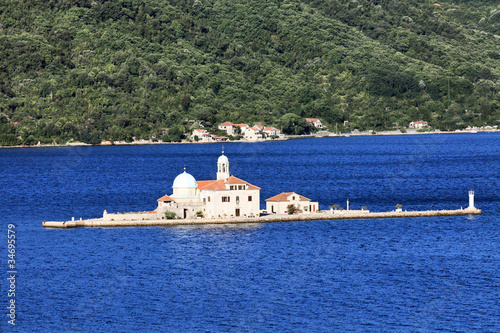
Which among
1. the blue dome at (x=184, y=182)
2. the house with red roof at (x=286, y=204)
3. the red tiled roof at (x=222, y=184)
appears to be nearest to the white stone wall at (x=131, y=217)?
the blue dome at (x=184, y=182)

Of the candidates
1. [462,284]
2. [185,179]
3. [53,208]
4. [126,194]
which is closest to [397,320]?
[462,284]

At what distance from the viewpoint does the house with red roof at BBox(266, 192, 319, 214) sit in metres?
98.5

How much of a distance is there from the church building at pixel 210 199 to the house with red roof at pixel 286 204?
443 cm

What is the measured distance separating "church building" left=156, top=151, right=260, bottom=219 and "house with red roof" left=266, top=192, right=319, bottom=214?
14.5 feet

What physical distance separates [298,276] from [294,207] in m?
26.2

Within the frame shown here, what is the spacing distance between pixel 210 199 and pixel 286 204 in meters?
10.1

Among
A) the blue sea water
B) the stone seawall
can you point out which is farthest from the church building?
the blue sea water

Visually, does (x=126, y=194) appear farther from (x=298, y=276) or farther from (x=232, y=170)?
(x=298, y=276)

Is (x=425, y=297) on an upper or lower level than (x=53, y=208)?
lower

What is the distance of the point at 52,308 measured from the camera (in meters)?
63.1

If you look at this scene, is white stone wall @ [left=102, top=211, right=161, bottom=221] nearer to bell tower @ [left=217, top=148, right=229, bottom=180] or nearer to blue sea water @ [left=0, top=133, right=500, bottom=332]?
blue sea water @ [left=0, top=133, right=500, bottom=332]

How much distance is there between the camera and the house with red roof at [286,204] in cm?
9850

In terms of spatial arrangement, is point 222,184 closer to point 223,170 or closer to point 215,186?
point 215,186

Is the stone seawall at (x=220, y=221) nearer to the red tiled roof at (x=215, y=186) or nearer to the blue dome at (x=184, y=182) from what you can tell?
the red tiled roof at (x=215, y=186)
